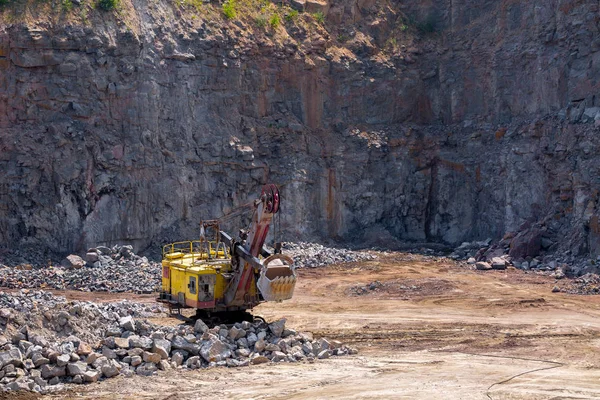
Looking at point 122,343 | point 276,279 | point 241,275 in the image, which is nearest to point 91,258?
point 241,275

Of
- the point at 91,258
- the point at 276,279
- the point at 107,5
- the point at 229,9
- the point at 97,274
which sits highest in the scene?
the point at 229,9

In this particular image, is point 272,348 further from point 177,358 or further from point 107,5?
point 107,5

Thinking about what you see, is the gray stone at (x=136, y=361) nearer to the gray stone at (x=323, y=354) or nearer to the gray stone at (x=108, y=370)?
the gray stone at (x=108, y=370)

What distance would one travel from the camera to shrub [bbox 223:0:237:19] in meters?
37.1

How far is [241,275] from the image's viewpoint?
19219 millimetres

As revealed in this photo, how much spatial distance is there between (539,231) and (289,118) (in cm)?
1142

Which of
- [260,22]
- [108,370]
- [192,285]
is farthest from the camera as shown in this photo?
[260,22]

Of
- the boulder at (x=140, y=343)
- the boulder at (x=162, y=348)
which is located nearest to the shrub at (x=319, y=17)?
the boulder at (x=162, y=348)

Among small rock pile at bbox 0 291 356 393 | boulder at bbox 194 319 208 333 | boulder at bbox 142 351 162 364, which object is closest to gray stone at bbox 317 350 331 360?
small rock pile at bbox 0 291 356 393

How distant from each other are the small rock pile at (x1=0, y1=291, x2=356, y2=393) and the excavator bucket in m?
0.61

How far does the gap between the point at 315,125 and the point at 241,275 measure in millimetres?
19567

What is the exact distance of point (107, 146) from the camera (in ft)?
107

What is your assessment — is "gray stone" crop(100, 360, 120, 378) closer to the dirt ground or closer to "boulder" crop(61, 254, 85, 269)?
the dirt ground

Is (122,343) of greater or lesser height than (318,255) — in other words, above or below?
Result: below
